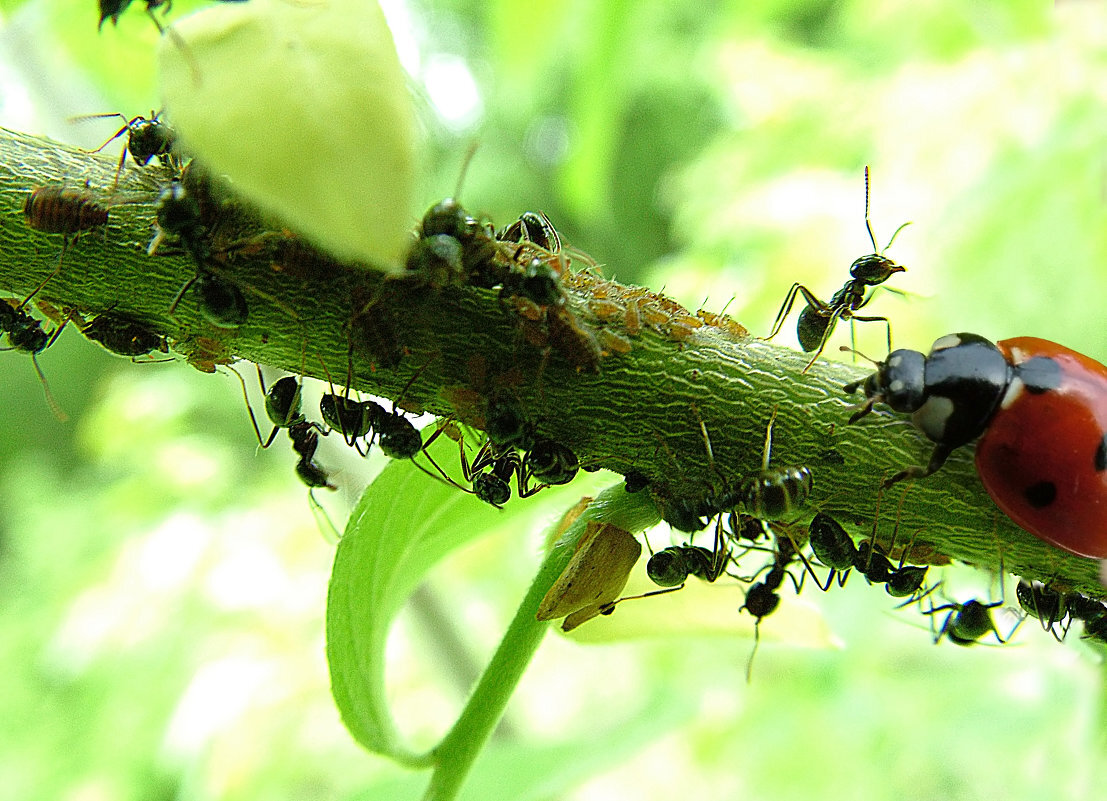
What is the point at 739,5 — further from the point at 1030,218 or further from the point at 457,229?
the point at 457,229

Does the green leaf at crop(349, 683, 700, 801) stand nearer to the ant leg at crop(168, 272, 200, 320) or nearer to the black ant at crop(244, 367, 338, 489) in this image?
the black ant at crop(244, 367, 338, 489)

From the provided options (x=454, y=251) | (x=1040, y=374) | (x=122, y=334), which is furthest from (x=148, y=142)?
(x=1040, y=374)

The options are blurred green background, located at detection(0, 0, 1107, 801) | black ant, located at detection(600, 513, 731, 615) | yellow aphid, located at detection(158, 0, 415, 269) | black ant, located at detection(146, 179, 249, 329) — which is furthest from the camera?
blurred green background, located at detection(0, 0, 1107, 801)

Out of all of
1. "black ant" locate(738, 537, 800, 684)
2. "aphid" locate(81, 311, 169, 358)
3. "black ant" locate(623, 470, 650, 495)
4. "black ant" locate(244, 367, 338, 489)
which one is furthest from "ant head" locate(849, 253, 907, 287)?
"aphid" locate(81, 311, 169, 358)

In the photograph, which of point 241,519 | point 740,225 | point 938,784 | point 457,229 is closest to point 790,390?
point 457,229

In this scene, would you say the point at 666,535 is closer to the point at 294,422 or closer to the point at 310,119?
the point at 294,422

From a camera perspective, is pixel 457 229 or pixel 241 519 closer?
pixel 457 229
